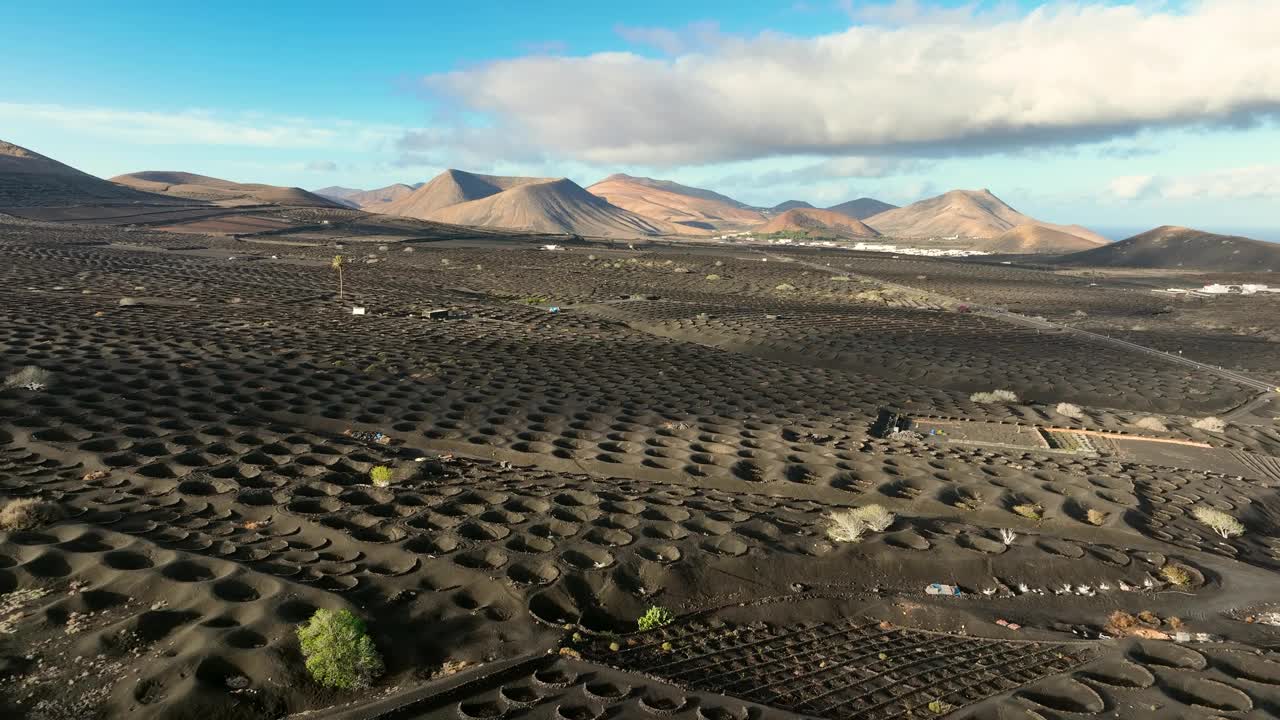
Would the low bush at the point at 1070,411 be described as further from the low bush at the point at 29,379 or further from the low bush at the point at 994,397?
the low bush at the point at 29,379

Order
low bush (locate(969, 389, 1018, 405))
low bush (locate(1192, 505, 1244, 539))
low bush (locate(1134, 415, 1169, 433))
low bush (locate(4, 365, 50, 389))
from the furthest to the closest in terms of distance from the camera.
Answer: low bush (locate(969, 389, 1018, 405)), low bush (locate(1134, 415, 1169, 433)), low bush (locate(4, 365, 50, 389)), low bush (locate(1192, 505, 1244, 539))

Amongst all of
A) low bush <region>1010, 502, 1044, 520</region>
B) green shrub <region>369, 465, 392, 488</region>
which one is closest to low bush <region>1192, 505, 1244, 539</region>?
low bush <region>1010, 502, 1044, 520</region>

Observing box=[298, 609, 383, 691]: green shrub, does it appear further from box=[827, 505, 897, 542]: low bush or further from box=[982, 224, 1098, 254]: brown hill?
box=[982, 224, 1098, 254]: brown hill

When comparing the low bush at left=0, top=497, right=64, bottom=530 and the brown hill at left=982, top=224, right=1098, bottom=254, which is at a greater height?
the brown hill at left=982, top=224, right=1098, bottom=254

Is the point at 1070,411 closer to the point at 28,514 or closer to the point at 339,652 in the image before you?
the point at 339,652

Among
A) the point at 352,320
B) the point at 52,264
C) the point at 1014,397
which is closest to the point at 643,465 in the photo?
the point at 1014,397

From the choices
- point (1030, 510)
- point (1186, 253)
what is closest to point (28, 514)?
point (1030, 510)

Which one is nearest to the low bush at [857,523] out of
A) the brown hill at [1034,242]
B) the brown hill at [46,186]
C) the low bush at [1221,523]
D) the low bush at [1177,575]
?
the low bush at [1177,575]
